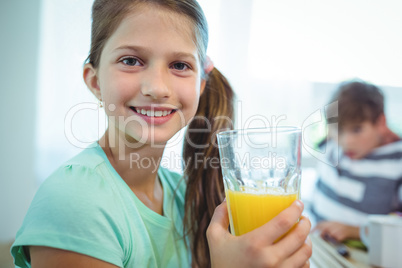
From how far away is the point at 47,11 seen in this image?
3.56 feet

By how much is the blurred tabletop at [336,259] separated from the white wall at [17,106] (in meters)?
1.10

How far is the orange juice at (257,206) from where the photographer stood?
0.51 m

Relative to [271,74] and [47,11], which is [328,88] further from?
[47,11]

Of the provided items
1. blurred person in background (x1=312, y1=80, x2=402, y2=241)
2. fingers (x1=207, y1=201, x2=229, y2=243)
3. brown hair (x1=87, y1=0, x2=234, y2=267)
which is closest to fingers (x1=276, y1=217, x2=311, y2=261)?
fingers (x1=207, y1=201, x2=229, y2=243)

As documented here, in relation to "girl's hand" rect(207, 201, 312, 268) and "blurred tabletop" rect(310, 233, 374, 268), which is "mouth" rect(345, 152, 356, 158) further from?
"girl's hand" rect(207, 201, 312, 268)

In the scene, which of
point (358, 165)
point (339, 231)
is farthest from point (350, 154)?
point (339, 231)

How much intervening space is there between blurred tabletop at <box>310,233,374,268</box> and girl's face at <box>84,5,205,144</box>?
0.66 metres

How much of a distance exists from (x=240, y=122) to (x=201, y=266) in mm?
605

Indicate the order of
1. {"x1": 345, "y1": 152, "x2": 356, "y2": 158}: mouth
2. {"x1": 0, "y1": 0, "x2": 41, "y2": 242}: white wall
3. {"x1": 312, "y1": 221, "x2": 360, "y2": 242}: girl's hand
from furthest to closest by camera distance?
{"x1": 345, "y1": 152, "x2": 356, "y2": 158}: mouth → {"x1": 312, "y1": 221, "x2": 360, "y2": 242}: girl's hand → {"x1": 0, "y1": 0, "x2": 41, "y2": 242}: white wall

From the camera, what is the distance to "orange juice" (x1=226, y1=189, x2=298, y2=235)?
0.51m

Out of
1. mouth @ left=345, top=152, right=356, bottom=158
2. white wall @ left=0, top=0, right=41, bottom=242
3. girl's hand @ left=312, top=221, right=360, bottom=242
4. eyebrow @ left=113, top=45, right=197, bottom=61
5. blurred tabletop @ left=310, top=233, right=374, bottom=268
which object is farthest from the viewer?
mouth @ left=345, top=152, right=356, bottom=158

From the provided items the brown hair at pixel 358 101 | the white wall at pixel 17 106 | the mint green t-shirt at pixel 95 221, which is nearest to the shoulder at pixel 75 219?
the mint green t-shirt at pixel 95 221

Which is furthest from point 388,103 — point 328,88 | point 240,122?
point 240,122

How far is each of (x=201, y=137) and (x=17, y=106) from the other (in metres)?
0.72
